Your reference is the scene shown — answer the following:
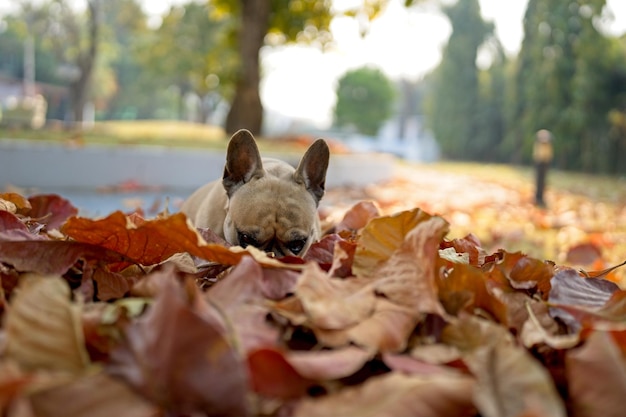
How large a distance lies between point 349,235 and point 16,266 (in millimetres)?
648

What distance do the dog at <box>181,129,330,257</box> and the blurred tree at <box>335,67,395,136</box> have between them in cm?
4367

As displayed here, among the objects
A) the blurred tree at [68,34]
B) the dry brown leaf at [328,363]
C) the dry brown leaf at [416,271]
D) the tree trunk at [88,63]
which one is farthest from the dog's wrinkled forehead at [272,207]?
the blurred tree at [68,34]

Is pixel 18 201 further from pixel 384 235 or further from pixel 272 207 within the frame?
pixel 272 207

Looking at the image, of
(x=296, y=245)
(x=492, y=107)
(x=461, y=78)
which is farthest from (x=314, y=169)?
(x=461, y=78)

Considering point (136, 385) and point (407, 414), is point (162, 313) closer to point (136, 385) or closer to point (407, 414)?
point (136, 385)

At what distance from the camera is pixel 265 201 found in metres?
Result: 2.39

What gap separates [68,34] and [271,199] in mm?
33022

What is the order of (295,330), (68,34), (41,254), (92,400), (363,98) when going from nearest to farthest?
(92,400) → (295,330) → (41,254) → (68,34) → (363,98)

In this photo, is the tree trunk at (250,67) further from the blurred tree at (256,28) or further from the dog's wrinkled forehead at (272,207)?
the dog's wrinkled forehead at (272,207)

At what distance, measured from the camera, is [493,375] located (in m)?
0.62

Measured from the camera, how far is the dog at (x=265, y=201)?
7.47ft

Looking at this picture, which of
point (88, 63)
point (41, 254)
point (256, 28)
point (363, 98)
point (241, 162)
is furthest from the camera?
point (363, 98)

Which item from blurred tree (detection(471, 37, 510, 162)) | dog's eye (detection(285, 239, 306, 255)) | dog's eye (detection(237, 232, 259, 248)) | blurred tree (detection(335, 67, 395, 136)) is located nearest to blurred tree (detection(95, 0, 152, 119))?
blurred tree (detection(335, 67, 395, 136))

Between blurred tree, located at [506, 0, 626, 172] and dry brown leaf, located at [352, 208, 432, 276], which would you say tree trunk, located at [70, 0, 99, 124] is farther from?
dry brown leaf, located at [352, 208, 432, 276]
